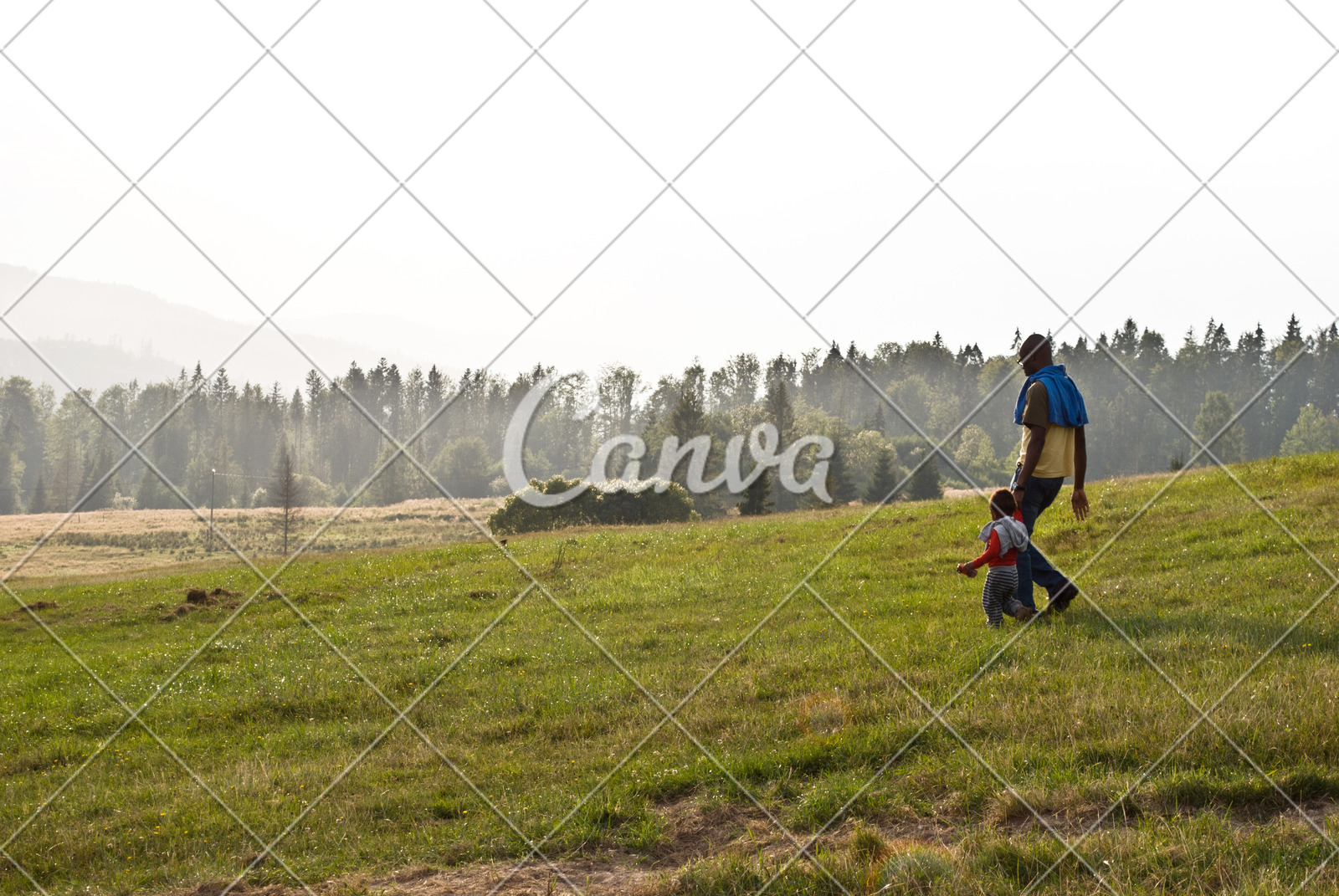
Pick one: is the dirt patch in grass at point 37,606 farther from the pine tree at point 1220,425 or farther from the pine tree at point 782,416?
the pine tree at point 1220,425

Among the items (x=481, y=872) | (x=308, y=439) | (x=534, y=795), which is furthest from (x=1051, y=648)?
(x=308, y=439)

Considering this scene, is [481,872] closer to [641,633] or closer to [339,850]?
[339,850]

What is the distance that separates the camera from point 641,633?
39.1ft

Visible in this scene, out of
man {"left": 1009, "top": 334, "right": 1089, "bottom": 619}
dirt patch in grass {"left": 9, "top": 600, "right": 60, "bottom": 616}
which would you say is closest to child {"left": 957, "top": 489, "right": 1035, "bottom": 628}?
man {"left": 1009, "top": 334, "right": 1089, "bottom": 619}

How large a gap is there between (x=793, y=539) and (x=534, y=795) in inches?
619

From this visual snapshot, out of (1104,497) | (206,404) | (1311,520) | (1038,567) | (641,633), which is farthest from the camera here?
(206,404)

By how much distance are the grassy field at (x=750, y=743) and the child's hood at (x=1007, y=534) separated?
871mm

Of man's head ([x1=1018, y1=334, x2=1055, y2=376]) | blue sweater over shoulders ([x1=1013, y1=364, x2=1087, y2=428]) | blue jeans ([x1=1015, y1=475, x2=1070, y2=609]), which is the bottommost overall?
blue jeans ([x1=1015, y1=475, x2=1070, y2=609])

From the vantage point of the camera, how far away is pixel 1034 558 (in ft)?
29.1

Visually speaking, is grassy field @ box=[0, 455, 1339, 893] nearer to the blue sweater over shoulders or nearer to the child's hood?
the child's hood

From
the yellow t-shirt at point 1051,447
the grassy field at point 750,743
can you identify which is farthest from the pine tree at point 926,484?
the yellow t-shirt at point 1051,447

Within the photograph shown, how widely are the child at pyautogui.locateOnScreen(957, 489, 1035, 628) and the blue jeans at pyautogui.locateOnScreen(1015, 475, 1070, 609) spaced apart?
0.49 feet

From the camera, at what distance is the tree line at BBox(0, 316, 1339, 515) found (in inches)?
994

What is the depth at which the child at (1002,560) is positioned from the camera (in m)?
8.25
